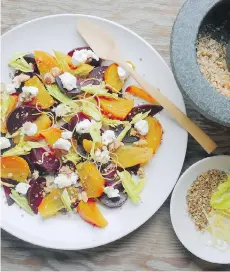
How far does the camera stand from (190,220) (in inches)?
59.9

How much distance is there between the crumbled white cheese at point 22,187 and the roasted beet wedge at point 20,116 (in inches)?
5.2

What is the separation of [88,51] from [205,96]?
1.14ft

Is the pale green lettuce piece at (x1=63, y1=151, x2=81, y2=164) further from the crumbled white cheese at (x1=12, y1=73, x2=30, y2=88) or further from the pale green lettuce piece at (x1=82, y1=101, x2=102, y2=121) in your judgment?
the crumbled white cheese at (x1=12, y1=73, x2=30, y2=88)

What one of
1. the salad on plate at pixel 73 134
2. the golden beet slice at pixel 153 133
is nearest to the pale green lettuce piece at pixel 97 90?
the salad on plate at pixel 73 134

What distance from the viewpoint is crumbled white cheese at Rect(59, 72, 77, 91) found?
145 centimetres

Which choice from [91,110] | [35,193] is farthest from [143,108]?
[35,193]

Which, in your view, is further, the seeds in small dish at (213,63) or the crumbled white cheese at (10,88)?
the crumbled white cheese at (10,88)

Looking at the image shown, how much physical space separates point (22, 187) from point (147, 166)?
31 centimetres

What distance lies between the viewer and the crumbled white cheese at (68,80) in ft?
4.75

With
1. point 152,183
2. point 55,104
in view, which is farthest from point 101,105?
point 152,183

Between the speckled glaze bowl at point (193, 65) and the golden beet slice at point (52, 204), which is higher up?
the speckled glaze bowl at point (193, 65)

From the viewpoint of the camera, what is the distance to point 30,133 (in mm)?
1444

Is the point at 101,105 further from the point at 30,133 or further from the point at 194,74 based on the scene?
the point at 194,74

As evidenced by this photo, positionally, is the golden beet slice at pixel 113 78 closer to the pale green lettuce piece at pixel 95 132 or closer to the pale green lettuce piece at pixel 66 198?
the pale green lettuce piece at pixel 95 132
